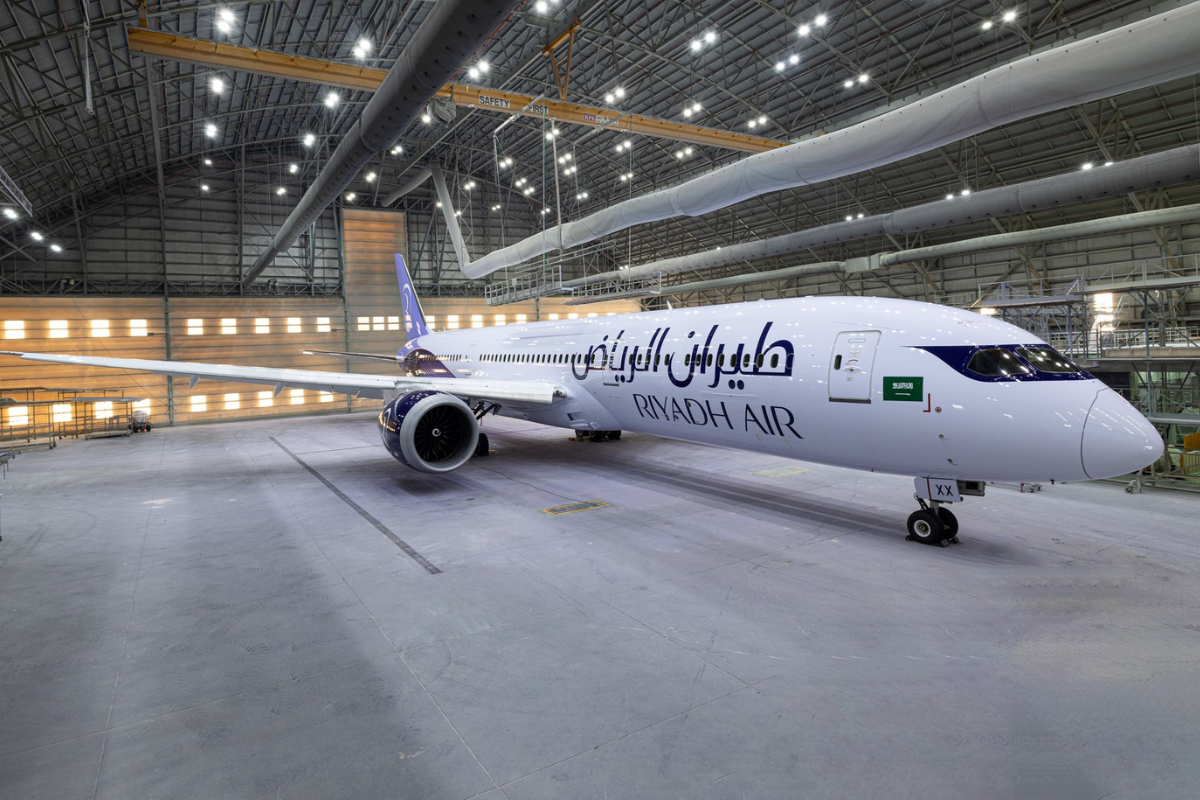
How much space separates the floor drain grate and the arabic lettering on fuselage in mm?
2514

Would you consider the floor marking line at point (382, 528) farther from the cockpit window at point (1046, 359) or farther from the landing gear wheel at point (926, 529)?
the cockpit window at point (1046, 359)

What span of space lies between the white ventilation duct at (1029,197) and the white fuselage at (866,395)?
40.5 ft

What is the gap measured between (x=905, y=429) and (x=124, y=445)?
80.5ft

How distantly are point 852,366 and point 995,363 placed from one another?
5.13 feet

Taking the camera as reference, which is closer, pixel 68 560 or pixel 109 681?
pixel 109 681

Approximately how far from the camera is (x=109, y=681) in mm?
4734

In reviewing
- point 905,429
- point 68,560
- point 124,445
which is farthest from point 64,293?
point 905,429

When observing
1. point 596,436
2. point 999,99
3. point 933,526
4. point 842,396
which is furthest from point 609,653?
point 596,436

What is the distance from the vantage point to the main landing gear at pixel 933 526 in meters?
7.67

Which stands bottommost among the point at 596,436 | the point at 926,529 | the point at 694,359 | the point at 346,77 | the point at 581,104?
the point at 926,529

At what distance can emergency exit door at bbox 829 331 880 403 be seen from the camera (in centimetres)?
752

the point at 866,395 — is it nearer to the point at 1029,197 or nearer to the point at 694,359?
the point at 694,359

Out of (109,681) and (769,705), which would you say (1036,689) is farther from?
(109,681)

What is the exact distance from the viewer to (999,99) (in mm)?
9516
